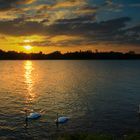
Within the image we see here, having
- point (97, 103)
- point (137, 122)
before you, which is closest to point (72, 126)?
point (137, 122)

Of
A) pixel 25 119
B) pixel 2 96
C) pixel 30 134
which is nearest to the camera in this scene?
pixel 30 134

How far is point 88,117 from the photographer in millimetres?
55781

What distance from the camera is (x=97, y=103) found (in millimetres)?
69750

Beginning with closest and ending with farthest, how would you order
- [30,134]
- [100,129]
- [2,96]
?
[30,134], [100,129], [2,96]

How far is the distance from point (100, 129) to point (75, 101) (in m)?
24.2

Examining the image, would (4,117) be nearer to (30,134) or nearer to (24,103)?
(30,134)

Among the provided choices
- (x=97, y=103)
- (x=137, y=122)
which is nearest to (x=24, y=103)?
(x=97, y=103)

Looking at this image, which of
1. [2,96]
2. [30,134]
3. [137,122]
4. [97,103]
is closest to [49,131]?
[30,134]

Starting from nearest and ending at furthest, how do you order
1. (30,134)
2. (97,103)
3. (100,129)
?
(30,134), (100,129), (97,103)

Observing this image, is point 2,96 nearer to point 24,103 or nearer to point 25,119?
point 24,103

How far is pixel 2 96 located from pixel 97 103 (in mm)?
26965

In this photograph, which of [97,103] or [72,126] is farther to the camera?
[97,103]

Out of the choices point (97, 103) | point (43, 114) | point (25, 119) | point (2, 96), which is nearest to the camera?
point (25, 119)

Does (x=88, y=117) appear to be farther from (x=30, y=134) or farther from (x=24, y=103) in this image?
(x=24, y=103)
